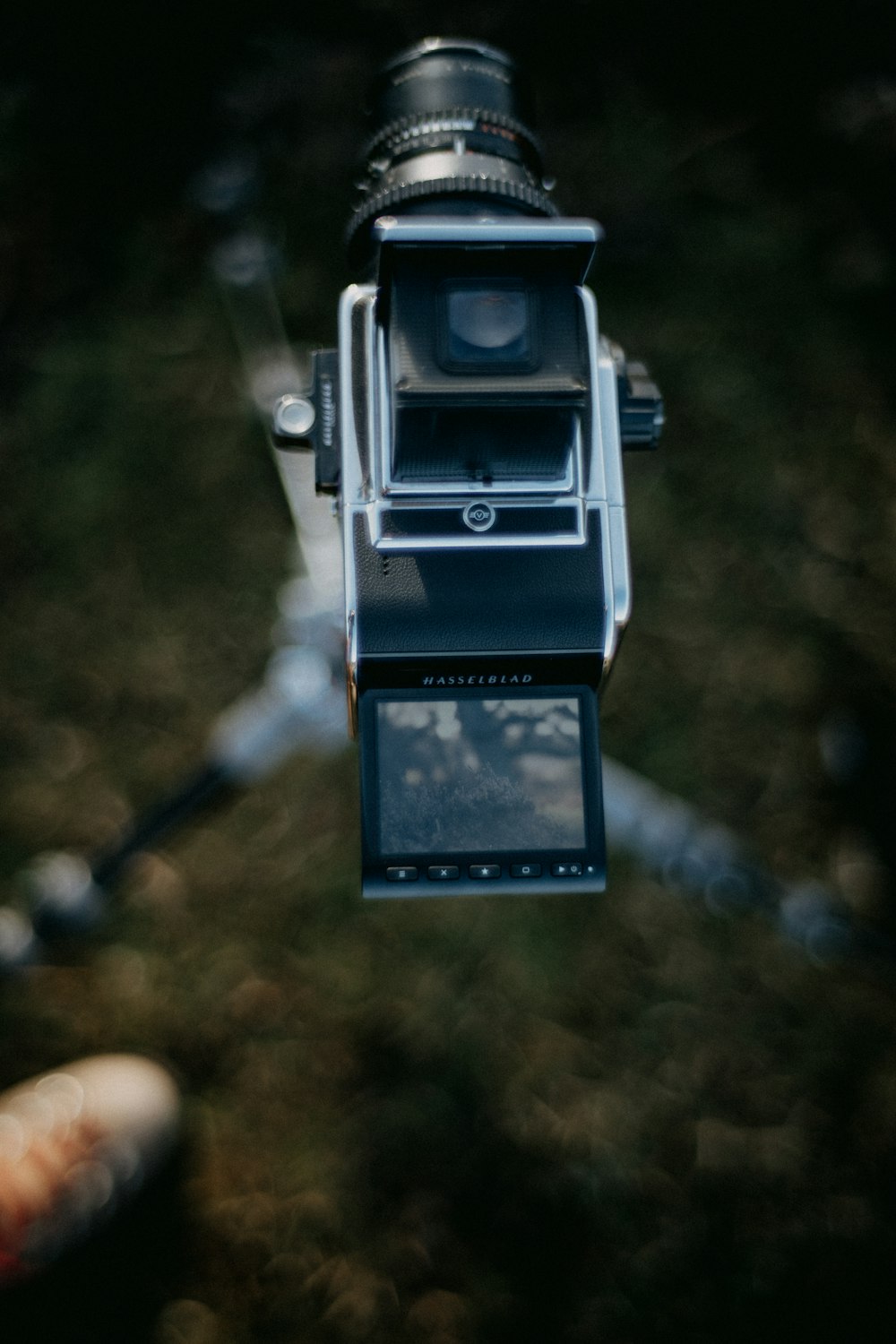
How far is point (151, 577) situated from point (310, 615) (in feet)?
1.89

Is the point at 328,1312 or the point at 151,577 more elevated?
the point at 151,577

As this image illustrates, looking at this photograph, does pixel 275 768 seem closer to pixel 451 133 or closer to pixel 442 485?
pixel 442 485

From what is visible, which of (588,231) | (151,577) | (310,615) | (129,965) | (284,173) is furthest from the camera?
(284,173)

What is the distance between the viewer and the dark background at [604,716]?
139 cm

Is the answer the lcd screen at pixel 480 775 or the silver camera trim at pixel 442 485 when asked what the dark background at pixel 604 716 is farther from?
the silver camera trim at pixel 442 485

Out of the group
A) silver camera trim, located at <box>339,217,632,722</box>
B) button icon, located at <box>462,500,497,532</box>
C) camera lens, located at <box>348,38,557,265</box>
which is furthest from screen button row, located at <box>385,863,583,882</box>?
camera lens, located at <box>348,38,557,265</box>

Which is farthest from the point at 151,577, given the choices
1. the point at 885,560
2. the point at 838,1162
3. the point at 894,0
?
the point at 894,0

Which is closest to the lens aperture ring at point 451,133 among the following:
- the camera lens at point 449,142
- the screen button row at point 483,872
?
the camera lens at point 449,142

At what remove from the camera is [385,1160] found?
55.3 inches

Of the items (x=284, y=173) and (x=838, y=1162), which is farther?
(x=284, y=173)

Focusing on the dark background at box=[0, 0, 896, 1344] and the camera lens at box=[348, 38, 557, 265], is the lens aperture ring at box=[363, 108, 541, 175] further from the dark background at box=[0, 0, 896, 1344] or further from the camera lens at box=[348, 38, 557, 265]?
the dark background at box=[0, 0, 896, 1344]

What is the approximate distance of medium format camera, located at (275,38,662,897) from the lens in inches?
29.9

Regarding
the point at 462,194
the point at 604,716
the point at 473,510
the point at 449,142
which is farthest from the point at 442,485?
the point at 604,716

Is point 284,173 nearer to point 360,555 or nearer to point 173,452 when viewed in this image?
point 173,452
